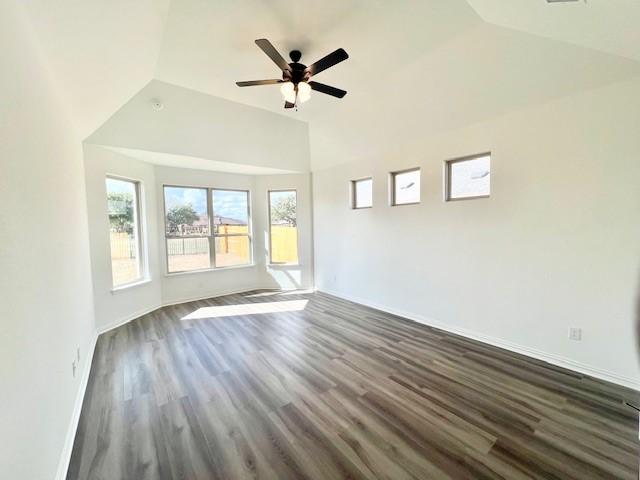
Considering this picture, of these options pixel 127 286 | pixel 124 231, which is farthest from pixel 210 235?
pixel 127 286

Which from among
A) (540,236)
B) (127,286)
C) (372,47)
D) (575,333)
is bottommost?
(575,333)

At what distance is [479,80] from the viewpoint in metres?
2.82

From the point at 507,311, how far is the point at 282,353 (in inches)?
106

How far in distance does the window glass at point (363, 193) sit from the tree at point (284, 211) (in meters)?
1.63

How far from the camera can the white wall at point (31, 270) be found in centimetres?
110

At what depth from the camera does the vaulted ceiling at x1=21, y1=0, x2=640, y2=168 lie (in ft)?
6.18

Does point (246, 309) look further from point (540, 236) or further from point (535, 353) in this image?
point (540, 236)

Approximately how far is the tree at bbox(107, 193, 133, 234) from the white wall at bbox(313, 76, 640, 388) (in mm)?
4392

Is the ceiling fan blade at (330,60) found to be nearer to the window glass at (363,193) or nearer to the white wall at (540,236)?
the white wall at (540,236)

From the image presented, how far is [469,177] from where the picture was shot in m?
3.50

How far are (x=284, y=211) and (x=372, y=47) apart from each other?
4.04 metres

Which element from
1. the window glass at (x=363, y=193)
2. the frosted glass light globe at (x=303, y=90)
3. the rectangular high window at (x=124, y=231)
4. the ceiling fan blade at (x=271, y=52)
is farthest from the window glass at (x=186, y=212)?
the ceiling fan blade at (x=271, y=52)

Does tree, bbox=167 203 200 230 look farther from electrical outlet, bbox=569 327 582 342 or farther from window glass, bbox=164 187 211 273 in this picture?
electrical outlet, bbox=569 327 582 342

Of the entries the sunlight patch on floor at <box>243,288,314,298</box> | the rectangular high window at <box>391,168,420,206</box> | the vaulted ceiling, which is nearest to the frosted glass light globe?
the vaulted ceiling
